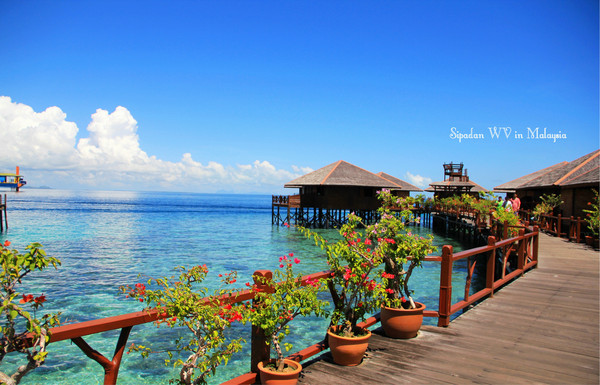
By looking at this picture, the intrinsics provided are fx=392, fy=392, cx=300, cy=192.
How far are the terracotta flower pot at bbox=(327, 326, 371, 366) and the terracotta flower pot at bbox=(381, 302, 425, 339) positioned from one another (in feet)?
2.76

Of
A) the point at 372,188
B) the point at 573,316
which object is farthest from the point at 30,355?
the point at 372,188

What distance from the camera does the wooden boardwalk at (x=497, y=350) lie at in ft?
12.9

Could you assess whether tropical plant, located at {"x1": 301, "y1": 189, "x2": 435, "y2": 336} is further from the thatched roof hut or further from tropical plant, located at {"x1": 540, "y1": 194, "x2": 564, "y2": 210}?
the thatched roof hut

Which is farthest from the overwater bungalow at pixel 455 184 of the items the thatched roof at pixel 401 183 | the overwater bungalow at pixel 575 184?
the overwater bungalow at pixel 575 184

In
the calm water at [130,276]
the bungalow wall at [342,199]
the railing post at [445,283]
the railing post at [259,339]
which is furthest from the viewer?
the bungalow wall at [342,199]

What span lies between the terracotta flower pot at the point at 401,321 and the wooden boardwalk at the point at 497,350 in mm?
123

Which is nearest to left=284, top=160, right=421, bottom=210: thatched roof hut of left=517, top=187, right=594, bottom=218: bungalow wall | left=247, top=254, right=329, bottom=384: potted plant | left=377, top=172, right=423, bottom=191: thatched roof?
left=377, top=172, right=423, bottom=191: thatched roof

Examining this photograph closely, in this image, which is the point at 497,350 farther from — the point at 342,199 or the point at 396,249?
the point at 342,199

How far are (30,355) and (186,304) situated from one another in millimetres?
1019

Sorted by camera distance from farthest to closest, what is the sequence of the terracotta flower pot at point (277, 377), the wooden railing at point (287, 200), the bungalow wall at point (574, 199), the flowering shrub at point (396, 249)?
the wooden railing at point (287, 200) < the bungalow wall at point (574, 199) < the flowering shrub at point (396, 249) < the terracotta flower pot at point (277, 377)

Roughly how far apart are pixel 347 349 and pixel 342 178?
32454 mm

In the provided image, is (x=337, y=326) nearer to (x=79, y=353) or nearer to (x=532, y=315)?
(x=532, y=315)

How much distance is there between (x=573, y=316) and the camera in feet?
20.8

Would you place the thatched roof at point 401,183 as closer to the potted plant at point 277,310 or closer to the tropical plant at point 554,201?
the tropical plant at point 554,201
